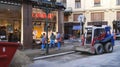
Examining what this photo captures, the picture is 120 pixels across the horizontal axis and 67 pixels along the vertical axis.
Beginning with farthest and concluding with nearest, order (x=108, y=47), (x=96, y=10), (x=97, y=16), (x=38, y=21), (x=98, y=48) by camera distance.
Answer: (x=96, y=10) → (x=97, y=16) → (x=38, y=21) → (x=108, y=47) → (x=98, y=48)

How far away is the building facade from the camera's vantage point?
145 ft

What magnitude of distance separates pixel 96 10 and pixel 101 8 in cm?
93

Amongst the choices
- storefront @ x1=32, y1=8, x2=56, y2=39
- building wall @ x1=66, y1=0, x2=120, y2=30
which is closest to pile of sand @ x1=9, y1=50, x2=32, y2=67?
storefront @ x1=32, y1=8, x2=56, y2=39

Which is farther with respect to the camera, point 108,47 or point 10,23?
point 108,47

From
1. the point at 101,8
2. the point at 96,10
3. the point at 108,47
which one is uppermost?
the point at 101,8

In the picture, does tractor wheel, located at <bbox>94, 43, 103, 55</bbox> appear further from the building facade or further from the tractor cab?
the building facade

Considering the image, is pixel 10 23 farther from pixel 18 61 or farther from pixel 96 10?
pixel 96 10

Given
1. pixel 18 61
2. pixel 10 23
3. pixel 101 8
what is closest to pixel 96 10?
pixel 101 8

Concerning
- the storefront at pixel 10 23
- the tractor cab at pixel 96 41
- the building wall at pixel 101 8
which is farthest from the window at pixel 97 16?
the storefront at pixel 10 23

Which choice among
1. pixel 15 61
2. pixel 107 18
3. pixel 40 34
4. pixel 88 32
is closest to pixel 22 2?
pixel 40 34

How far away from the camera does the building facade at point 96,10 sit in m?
44.3

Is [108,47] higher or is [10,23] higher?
[10,23]

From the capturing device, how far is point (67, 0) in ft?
156

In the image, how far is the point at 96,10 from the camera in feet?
151
